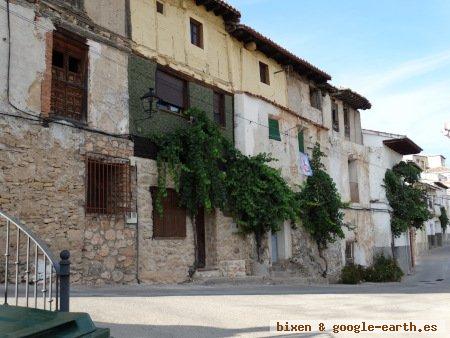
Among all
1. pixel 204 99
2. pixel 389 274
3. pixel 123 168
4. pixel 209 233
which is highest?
pixel 204 99

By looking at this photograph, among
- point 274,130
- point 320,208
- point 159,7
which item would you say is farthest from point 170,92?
point 320,208

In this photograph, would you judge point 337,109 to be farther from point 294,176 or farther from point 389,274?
point 389,274

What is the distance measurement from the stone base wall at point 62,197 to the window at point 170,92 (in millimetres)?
2387

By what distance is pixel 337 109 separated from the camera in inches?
925

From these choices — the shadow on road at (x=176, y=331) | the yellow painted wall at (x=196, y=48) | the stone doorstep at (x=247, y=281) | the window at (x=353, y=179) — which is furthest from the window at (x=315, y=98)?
the shadow on road at (x=176, y=331)

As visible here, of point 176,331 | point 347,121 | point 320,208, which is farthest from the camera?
point 347,121

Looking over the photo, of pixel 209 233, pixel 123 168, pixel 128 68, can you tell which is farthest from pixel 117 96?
pixel 209 233

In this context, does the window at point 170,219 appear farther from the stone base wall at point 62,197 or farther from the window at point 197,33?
the window at point 197,33

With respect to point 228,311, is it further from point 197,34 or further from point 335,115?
point 335,115

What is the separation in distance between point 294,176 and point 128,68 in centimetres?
870

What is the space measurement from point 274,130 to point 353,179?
27.7 ft

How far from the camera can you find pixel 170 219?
1247 cm

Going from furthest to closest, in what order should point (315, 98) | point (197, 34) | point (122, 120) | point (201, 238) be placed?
point (315, 98), point (197, 34), point (201, 238), point (122, 120)

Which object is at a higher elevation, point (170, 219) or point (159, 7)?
point (159, 7)
